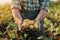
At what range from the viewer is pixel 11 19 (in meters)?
1.41

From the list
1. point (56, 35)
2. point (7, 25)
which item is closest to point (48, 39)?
point (56, 35)

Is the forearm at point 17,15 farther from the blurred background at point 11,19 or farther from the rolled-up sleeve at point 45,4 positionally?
the rolled-up sleeve at point 45,4

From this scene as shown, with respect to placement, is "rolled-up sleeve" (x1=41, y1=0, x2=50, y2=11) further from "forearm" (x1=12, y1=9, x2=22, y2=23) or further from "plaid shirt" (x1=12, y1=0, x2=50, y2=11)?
"forearm" (x1=12, y1=9, x2=22, y2=23)

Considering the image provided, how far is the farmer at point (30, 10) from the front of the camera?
1.37m

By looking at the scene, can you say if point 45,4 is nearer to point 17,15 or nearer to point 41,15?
point 41,15

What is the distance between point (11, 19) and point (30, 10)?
146 mm

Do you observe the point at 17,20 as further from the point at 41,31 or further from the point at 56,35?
the point at 56,35

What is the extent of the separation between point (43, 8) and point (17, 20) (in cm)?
19

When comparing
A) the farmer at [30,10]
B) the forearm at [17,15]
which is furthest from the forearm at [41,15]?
the forearm at [17,15]

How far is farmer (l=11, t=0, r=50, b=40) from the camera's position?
4.49 ft

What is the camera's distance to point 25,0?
4.56ft

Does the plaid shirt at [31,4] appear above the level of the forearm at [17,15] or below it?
above

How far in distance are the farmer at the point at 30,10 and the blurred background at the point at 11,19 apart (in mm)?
42

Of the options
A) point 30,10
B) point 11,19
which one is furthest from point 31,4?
point 11,19
